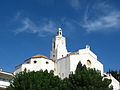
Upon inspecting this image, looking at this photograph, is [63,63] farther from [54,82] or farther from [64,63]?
[54,82]

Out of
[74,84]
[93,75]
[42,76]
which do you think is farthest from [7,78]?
[93,75]

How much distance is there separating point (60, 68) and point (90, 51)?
9.29 m

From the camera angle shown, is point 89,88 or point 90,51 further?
point 90,51

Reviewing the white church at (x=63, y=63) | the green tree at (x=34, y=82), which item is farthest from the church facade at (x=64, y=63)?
the green tree at (x=34, y=82)

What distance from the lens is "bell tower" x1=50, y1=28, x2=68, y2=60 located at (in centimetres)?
7758

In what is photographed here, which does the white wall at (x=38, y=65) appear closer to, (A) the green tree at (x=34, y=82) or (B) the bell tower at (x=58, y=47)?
(B) the bell tower at (x=58, y=47)

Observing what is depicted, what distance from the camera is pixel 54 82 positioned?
3769 cm

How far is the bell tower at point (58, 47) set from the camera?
7758cm

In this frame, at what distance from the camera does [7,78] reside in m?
40.8

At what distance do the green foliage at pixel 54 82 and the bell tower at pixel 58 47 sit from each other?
35.9 metres

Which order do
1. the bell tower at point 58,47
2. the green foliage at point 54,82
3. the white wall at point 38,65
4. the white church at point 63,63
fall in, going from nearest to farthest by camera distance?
the green foliage at point 54,82 < the white church at point 63,63 < the white wall at point 38,65 < the bell tower at point 58,47

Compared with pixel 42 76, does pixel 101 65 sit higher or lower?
higher

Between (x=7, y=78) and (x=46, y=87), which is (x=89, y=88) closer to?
(x=46, y=87)

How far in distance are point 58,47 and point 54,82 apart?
4147cm
